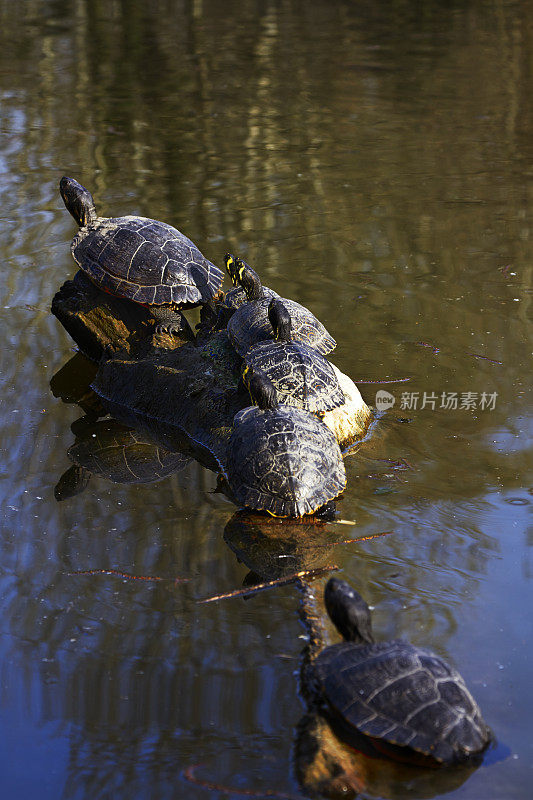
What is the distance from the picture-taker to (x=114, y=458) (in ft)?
17.0

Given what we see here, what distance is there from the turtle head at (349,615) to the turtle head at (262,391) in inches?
59.0

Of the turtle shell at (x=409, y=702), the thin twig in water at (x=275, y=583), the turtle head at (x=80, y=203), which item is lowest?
the thin twig in water at (x=275, y=583)

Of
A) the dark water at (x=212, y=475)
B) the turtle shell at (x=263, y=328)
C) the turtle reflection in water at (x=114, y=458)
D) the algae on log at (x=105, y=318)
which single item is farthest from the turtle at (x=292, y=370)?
the algae on log at (x=105, y=318)

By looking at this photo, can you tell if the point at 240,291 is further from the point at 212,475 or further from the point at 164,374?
the point at 212,475

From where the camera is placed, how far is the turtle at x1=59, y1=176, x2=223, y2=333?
580 cm

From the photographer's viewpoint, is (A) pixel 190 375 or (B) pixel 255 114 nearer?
(A) pixel 190 375

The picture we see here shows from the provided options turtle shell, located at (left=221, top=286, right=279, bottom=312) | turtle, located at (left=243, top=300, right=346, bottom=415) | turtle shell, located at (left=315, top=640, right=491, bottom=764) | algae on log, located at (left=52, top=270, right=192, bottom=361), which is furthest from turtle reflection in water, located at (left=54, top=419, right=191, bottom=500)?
turtle shell, located at (left=315, top=640, right=491, bottom=764)

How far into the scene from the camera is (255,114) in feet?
38.8

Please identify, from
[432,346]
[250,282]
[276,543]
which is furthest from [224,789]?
[432,346]

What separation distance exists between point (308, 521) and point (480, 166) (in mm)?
6361

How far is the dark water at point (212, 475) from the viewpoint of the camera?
10.3 ft

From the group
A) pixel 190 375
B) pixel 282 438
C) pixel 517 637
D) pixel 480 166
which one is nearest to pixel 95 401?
pixel 190 375

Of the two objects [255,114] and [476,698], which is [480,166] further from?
[476,698]

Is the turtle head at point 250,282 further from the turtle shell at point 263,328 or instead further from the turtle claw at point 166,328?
the turtle claw at point 166,328
